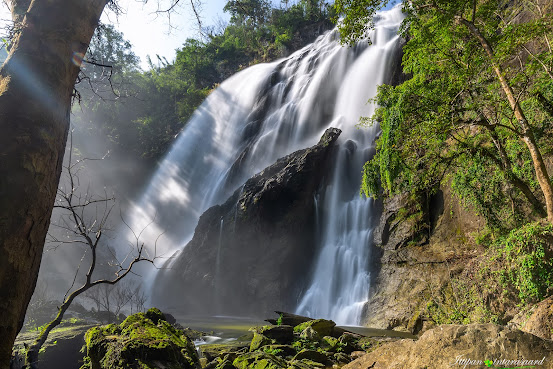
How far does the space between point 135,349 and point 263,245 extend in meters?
16.1

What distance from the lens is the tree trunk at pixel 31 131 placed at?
59.3 inches

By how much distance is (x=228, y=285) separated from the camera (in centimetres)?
2044

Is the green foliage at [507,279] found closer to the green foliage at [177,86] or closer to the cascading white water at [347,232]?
the cascading white water at [347,232]

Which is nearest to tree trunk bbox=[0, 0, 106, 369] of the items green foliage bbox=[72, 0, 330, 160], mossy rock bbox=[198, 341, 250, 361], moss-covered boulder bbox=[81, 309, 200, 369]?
moss-covered boulder bbox=[81, 309, 200, 369]

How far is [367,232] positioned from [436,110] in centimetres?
858

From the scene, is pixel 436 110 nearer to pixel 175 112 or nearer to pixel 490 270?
pixel 490 270

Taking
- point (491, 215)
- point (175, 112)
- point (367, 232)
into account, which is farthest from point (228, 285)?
point (175, 112)

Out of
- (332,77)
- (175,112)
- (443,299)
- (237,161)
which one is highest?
(175,112)

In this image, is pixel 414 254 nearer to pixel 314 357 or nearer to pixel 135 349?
pixel 314 357

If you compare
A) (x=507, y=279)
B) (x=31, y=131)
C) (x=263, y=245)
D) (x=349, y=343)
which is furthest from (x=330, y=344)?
(x=263, y=245)

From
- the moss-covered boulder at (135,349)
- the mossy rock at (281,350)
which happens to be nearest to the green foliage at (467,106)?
the mossy rock at (281,350)

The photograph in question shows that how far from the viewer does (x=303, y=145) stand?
2416cm

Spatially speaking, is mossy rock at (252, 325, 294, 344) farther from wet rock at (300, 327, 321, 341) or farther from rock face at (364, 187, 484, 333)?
rock face at (364, 187, 484, 333)

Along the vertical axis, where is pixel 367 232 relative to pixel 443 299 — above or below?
above
